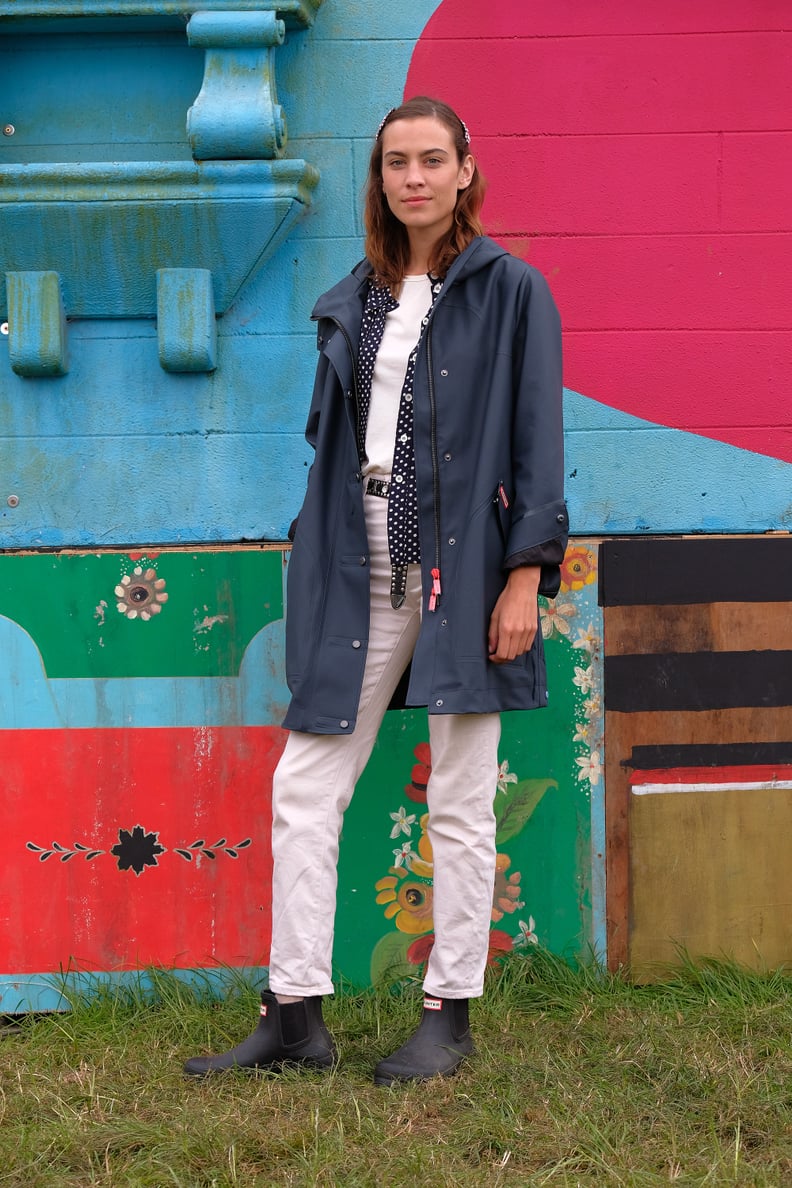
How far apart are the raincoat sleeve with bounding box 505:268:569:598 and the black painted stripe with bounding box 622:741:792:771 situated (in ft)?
2.65

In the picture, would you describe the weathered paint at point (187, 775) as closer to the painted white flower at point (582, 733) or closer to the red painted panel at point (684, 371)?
the painted white flower at point (582, 733)

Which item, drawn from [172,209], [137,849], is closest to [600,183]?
[172,209]

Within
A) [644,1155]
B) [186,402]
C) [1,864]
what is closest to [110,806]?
[1,864]

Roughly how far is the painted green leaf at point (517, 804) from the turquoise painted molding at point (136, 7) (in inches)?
81.0

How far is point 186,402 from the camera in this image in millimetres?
3414

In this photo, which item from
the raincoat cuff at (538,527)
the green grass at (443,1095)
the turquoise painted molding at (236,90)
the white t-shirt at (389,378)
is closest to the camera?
the green grass at (443,1095)

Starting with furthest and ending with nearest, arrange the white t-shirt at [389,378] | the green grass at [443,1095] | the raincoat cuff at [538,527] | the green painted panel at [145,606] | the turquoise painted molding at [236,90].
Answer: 1. the green painted panel at [145,606]
2. the turquoise painted molding at [236,90]
3. the white t-shirt at [389,378]
4. the raincoat cuff at [538,527]
5. the green grass at [443,1095]

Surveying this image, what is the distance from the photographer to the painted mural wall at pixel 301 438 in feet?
11.1

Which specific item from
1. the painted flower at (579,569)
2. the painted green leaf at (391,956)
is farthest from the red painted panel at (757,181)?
the painted green leaf at (391,956)

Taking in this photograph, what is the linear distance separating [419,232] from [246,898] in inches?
68.3

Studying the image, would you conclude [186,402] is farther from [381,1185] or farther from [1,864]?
[381,1185]

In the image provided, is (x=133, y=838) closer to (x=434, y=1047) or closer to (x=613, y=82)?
(x=434, y=1047)

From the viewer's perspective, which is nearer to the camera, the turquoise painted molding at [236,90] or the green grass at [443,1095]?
the green grass at [443,1095]

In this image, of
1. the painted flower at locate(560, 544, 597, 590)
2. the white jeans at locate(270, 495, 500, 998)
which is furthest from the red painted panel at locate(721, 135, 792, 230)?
the white jeans at locate(270, 495, 500, 998)
